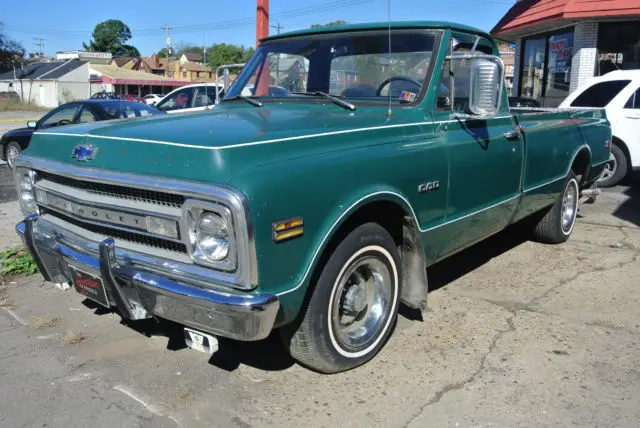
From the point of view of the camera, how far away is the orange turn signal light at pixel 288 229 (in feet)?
8.36

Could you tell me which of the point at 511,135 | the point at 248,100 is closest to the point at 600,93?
the point at 511,135

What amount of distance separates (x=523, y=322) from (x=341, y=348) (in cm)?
157

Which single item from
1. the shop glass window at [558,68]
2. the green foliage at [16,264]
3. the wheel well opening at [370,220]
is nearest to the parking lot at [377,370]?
the green foliage at [16,264]

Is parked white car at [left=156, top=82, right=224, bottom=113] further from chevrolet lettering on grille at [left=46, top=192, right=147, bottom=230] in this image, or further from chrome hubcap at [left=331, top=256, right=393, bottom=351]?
chrome hubcap at [left=331, top=256, right=393, bottom=351]

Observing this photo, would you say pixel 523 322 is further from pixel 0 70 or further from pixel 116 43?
pixel 116 43

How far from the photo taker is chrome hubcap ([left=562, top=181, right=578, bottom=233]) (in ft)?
19.7

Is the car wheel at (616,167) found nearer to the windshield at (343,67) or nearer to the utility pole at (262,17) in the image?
the utility pole at (262,17)

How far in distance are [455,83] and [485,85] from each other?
16.7 inches

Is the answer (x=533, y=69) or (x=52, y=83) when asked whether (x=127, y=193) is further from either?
(x=52, y=83)

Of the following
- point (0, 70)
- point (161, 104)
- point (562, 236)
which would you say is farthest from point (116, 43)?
point (562, 236)

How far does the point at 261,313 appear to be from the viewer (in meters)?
2.49

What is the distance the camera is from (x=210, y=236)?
258 centimetres

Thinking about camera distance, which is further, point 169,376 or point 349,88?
point 349,88

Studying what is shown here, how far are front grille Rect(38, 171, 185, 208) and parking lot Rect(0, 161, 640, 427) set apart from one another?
1080mm
